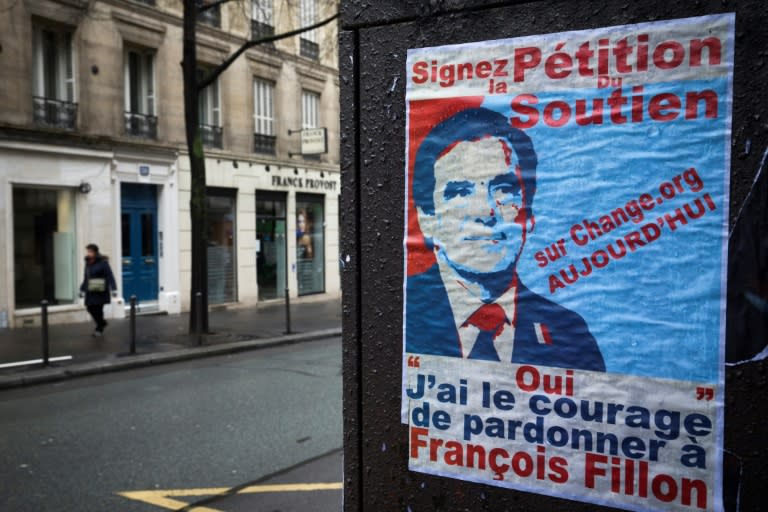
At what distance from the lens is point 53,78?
1580 centimetres

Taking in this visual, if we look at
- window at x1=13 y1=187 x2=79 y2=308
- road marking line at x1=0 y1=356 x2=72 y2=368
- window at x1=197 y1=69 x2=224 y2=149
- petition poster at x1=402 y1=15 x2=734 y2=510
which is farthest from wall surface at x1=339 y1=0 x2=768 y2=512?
window at x1=197 y1=69 x2=224 y2=149

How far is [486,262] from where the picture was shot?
1468 millimetres

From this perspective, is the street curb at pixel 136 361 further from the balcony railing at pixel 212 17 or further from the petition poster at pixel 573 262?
the balcony railing at pixel 212 17

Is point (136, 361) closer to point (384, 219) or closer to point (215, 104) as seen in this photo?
point (384, 219)

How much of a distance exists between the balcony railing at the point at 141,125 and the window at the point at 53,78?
1.63 m

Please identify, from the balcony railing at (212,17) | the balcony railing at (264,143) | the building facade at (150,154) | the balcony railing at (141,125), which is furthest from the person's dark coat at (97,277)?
the balcony railing at (212,17)

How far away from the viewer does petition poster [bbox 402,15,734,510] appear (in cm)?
129

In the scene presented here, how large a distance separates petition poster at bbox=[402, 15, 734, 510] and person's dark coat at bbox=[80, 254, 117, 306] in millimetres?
13495

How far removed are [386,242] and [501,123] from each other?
379mm

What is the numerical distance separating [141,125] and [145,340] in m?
7.02

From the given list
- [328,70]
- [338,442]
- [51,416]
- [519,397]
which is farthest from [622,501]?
[328,70]

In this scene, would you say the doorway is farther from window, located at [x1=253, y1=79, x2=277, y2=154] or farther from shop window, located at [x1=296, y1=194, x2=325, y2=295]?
window, located at [x1=253, y1=79, x2=277, y2=154]

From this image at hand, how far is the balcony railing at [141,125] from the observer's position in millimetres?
17391

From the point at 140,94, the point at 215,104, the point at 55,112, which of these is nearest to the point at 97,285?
the point at 55,112
